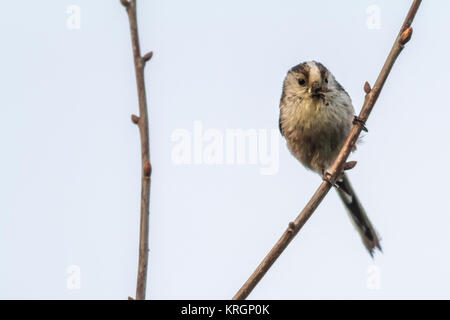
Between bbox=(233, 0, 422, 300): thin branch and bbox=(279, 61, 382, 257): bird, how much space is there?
1672 millimetres

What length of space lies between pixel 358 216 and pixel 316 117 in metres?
1.20

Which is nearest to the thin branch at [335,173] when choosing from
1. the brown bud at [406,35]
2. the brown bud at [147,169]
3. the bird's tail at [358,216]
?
the brown bud at [406,35]

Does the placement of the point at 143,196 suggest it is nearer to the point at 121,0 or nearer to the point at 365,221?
the point at 121,0

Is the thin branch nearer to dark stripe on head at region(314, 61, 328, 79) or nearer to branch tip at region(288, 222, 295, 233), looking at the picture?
branch tip at region(288, 222, 295, 233)

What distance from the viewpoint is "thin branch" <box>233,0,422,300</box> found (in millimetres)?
2353

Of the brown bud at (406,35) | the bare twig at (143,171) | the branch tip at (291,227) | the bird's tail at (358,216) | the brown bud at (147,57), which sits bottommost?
the bird's tail at (358,216)

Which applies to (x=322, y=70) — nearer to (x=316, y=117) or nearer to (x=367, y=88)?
(x=316, y=117)

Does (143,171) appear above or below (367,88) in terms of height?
below

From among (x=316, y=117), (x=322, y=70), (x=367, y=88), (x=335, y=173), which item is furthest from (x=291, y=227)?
(x=322, y=70)

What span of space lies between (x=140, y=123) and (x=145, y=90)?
11 centimetres

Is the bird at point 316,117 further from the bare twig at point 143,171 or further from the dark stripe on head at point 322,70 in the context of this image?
the bare twig at point 143,171

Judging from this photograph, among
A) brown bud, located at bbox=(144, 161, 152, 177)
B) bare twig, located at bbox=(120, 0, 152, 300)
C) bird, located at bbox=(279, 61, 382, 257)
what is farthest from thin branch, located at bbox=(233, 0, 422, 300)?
bird, located at bbox=(279, 61, 382, 257)

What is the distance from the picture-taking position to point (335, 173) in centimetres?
286

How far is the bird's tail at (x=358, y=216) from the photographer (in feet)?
16.4
